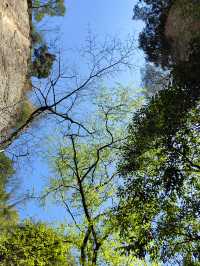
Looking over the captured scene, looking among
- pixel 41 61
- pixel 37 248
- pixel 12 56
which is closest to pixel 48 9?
pixel 41 61

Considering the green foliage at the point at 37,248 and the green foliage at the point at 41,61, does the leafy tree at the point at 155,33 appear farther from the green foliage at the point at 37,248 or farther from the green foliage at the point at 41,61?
the green foliage at the point at 37,248

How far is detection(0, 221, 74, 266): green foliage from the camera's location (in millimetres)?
15352

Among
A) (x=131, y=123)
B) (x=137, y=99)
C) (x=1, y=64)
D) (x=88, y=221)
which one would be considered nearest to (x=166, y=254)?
(x=88, y=221)

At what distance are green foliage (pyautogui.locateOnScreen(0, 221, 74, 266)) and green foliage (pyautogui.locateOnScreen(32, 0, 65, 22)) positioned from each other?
15.0 metres

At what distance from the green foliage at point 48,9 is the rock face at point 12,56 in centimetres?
829

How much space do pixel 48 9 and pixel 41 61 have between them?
239 inches

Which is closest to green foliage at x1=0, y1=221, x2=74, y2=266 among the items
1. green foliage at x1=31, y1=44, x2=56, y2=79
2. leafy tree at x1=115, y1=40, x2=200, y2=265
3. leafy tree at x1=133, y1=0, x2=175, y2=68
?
leafy tree at x1=115, y1=40, x2=200, y2=265

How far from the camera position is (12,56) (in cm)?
1698

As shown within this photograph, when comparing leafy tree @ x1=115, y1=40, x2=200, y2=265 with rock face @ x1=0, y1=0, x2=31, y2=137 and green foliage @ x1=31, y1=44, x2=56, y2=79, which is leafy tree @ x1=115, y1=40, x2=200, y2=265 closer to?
rock face @ x1=0, y1=0, x2=31, y2=137

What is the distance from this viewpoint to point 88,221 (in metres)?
15.5

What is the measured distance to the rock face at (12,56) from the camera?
16.1 metres

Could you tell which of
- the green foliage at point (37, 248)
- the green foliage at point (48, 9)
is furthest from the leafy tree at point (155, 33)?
the green foliage at point (37, 248)

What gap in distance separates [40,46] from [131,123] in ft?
32.9

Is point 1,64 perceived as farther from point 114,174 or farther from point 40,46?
point 40,46
